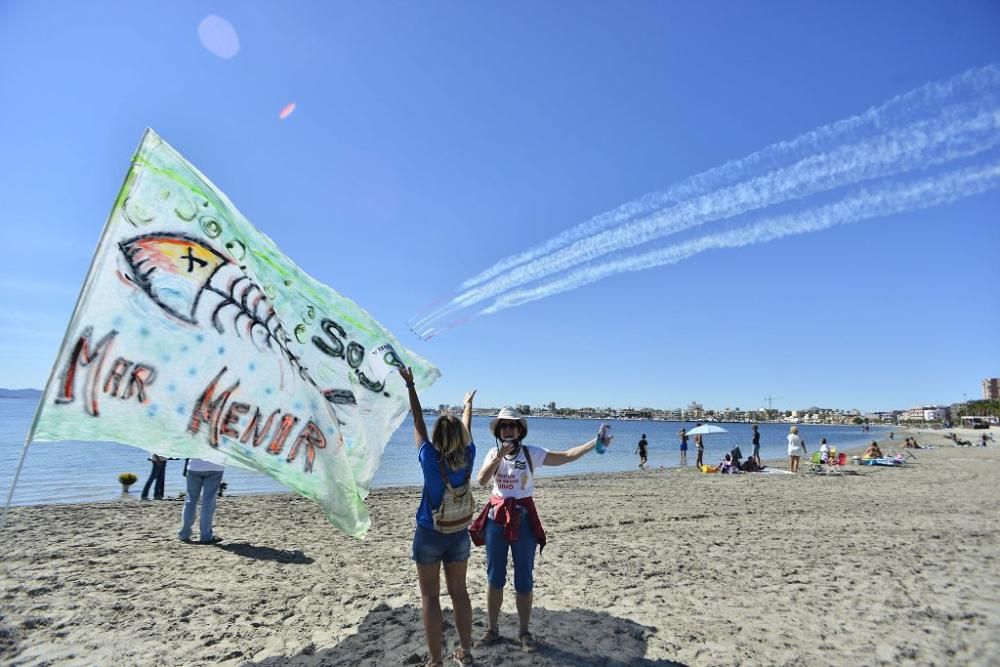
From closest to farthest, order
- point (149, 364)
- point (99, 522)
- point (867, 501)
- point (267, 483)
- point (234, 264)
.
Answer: point (149, 364), point (234, 264), point (99, 522), point (867, 501), point (267, 483)

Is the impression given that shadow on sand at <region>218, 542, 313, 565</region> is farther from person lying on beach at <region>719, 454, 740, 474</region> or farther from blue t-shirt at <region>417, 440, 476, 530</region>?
person lying on beach at <region>719, 454, 740, 474</region>

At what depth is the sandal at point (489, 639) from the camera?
4.20m

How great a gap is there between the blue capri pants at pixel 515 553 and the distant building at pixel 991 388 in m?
251

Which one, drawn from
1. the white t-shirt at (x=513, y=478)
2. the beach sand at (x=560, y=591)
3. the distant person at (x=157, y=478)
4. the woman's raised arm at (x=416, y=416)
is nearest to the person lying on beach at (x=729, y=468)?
the beach sand at (x=560, y=591)

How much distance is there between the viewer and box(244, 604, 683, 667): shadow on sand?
4.00 metres

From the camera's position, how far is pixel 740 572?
6.27 metres

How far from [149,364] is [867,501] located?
14507 millimetres

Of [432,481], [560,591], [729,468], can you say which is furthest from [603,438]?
[729,468]

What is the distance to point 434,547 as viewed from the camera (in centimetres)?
353

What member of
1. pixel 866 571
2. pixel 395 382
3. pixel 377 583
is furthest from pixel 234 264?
pixel 866 571

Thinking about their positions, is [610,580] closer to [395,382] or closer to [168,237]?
[395,382]

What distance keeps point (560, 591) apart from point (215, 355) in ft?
14.3

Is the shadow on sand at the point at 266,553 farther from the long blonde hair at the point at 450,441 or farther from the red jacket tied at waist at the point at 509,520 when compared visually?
the long blonde hair at the point at 450,441

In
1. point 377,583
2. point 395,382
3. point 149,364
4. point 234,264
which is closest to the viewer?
point 149,364
